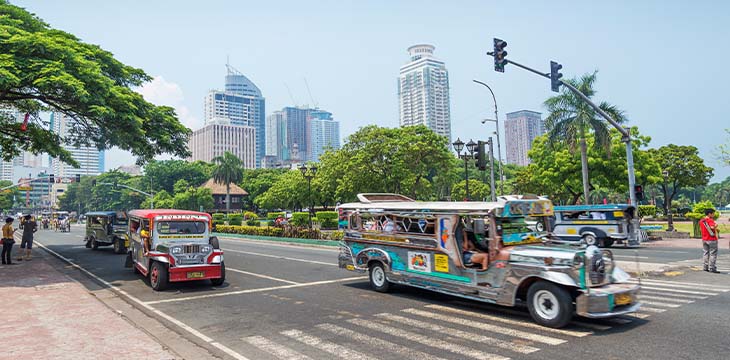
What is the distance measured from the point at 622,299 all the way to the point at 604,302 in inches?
20.7

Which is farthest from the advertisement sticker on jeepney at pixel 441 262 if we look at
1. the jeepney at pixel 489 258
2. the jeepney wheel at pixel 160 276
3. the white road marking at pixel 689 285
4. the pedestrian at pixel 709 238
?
the pedestrian at pixel 709 238

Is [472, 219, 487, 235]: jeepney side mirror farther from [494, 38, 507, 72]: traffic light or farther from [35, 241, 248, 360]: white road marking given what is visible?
[494, 38, 507, 72]: traffic light

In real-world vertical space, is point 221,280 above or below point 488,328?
above

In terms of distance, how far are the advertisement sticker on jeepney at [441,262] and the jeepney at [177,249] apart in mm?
6467

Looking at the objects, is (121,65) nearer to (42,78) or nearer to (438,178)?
(42,78)

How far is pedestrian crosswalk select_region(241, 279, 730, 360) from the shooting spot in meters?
6.75

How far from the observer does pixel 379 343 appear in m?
7.25

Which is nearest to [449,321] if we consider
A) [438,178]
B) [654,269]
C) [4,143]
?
[654,269]

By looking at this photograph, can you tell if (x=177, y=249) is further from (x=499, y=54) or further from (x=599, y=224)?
(x=599, y=224)

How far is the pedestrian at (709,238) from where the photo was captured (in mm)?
13641

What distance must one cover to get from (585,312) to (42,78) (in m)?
17.0

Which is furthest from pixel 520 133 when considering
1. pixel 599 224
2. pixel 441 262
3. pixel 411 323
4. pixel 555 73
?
pixel 411 323

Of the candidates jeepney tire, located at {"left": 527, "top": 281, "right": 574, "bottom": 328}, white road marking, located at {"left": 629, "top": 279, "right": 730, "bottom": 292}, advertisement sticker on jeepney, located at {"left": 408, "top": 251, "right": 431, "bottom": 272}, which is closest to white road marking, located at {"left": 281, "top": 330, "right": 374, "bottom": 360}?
Answer: jeepney tire, located at {"left": 527, "top": 281, "right": 574, "bottom": 328}

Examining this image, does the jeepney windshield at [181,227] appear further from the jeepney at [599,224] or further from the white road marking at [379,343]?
the jeepney at [599,224]
